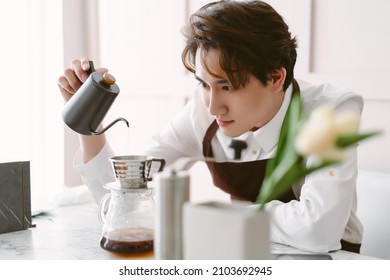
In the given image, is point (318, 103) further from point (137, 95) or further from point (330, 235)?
point (137, 95)

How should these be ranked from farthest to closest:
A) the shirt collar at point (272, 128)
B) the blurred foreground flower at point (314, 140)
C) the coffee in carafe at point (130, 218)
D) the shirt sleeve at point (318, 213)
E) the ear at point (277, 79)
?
the shirt collar at point (272, 128) < the ear at point (277, 79) < the shirt sleeve at point (318, 213) < the coffee in carafe at point (130, 218) < the blurred foreground flower at point (314, 140)

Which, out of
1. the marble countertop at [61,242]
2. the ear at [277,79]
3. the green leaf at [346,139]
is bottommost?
the marble countertop at [61,242]

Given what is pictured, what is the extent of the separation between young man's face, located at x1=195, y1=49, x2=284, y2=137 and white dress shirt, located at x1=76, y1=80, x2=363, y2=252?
11cm

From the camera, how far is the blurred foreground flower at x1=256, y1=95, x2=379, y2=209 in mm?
428

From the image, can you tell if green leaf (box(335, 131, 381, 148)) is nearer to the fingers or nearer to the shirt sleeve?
the shirt sleeve

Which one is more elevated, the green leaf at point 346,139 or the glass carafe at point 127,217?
the green leaf at point 346,139

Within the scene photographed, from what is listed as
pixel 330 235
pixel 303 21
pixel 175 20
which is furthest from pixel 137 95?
pixel 330 235

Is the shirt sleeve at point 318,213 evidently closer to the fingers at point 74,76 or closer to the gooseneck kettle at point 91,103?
the gooseneck kettle at point 91,103

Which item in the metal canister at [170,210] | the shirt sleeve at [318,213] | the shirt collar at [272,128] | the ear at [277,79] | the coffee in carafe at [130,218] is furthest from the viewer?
the shirt collar at [272,128]

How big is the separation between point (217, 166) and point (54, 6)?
156cm

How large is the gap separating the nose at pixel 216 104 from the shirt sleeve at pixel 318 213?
9.4 inches

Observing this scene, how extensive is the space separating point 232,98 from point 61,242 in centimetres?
49

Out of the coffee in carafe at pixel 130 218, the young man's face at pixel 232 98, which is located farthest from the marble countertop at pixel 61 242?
the young man's face at pixel 232 98

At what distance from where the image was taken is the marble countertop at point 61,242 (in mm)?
937
